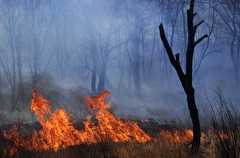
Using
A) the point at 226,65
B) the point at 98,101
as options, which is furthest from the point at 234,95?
the point at 98,101

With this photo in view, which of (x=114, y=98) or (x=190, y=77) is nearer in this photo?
(x=190, y=77)

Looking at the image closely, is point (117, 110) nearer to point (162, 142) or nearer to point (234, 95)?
point (234, 95)

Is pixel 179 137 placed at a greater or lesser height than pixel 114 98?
lesser

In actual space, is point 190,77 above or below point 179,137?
above

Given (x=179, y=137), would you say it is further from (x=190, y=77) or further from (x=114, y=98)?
(x=114, y=98)

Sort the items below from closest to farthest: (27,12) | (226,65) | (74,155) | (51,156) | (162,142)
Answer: (162,142), (74,155), (51,156), (27,12), (226,65)

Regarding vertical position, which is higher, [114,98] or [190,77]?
[190,77]

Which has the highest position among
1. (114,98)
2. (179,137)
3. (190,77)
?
(190,77)

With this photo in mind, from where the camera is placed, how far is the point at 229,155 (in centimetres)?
485

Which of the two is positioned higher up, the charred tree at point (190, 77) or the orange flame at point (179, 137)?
the charred tree at point (190, 77)

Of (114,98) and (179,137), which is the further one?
(114,98)

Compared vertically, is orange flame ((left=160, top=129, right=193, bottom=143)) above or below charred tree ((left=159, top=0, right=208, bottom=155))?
below

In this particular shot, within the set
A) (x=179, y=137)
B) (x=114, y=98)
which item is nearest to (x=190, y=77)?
(x=179, y=137)

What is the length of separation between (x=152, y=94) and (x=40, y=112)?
1509cm
